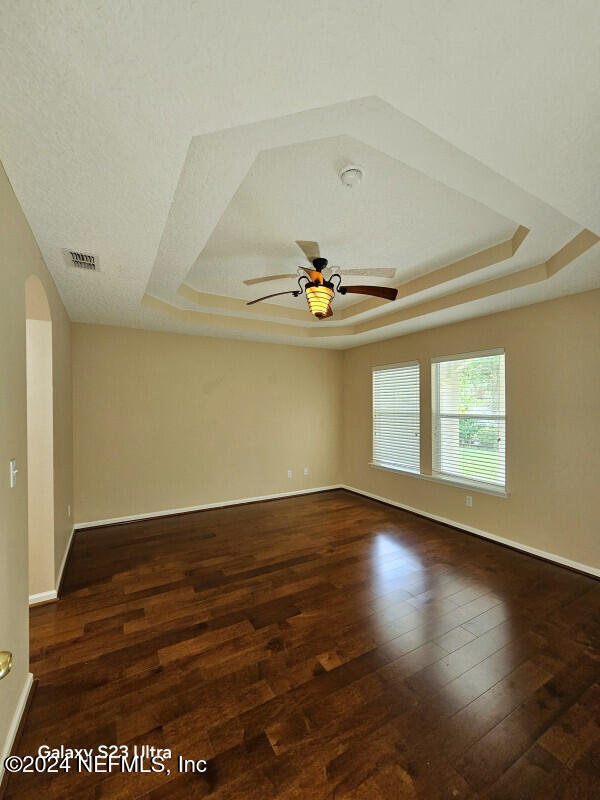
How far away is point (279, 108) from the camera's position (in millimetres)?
1157

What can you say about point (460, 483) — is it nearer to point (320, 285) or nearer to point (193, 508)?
point (320, 285)

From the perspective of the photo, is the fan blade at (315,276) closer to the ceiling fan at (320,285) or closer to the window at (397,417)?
the ceiling fan at (320,285)

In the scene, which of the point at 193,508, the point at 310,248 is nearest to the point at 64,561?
the point at 193,508

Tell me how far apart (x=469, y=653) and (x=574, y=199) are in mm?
2590

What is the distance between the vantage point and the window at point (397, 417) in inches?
182

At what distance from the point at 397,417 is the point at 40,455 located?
4194 millimetres

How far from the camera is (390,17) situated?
88 cm

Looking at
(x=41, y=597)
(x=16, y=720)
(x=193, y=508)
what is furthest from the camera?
(x=193, y=508)

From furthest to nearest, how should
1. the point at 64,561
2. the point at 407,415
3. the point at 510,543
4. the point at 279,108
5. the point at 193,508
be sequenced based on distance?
the point at 407,415
the point at 193,508
the point at 510,543
the point at 64,561
the point at 279,108

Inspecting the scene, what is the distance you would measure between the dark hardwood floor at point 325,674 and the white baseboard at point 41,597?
3.9 inches

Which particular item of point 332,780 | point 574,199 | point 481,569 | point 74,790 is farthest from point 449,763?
point 574,199

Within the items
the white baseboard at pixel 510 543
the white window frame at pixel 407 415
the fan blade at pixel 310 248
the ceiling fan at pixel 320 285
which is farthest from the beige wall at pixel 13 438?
the white window frame at pixel 407 415

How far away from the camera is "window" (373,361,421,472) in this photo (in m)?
4.62

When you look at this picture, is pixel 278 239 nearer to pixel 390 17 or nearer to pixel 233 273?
pixel 233 273
